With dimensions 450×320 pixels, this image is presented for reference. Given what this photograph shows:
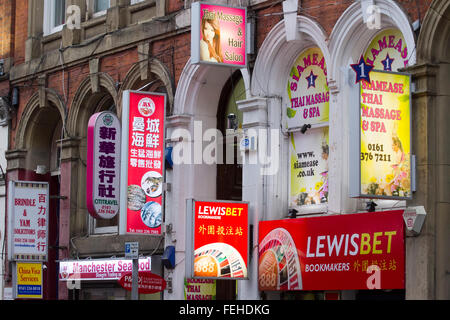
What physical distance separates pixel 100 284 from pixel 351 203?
305 inches

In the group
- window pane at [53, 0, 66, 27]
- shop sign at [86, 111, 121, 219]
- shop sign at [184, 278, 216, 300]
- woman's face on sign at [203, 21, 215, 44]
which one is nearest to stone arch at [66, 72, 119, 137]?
window pane at [53, 0, 66, 27]

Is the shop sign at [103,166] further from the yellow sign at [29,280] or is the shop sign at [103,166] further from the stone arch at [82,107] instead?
the yellow sign at [29,280]

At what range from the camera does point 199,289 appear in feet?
70.3

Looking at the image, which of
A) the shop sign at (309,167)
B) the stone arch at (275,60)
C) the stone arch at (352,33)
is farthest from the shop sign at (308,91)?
the stone arch at (352,33)

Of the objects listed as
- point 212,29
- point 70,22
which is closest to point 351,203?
point 212,29

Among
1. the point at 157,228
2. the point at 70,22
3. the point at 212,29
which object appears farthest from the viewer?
the point at 70,22

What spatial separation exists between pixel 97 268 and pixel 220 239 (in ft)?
15.8

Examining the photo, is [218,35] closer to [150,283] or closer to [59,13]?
[150,283]

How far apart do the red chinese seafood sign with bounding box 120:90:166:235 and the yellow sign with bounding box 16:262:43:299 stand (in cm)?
494

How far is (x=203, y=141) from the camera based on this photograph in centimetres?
2198

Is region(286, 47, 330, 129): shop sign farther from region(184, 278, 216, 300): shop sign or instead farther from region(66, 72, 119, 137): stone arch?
region(66, 72, 119, 137): stone arch

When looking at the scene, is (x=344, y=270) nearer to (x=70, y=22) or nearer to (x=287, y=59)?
(x=287, y=59)

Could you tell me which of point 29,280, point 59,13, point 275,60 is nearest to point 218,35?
point 275,60

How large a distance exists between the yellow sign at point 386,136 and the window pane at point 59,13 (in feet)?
41.4
